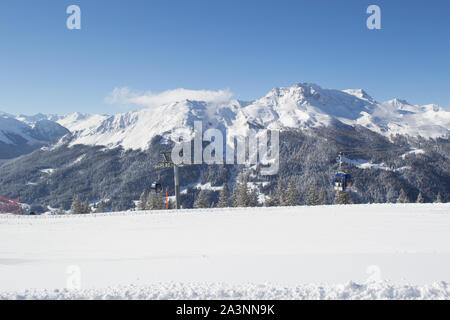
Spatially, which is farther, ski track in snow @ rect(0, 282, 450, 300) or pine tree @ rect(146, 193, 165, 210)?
pine tree @ rect(146, 193, 165, 210)

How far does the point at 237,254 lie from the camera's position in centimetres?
1245

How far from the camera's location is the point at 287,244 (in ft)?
44.8

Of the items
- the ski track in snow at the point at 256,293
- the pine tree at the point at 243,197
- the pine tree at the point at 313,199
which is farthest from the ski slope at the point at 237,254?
the pine tree at the point at 243,197

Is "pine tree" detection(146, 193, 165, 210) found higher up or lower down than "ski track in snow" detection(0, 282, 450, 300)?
lower down

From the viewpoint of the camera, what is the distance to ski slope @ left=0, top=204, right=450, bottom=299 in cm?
802

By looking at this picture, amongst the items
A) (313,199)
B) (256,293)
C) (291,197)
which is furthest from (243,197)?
(256,293)

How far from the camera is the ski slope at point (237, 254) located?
802cm

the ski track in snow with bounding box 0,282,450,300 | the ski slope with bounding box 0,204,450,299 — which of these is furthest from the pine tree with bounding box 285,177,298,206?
the ski track in snow with bounding box 0,282,450,300

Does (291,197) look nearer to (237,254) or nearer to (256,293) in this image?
(237,254)

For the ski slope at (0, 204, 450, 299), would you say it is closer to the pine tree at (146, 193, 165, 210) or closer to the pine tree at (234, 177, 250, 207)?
the pine tree at (146, 193, 165, 210)
